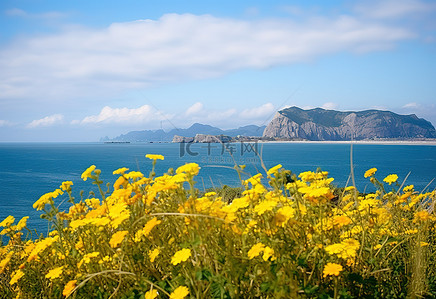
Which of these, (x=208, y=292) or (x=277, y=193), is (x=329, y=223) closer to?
(x=277, y=193)

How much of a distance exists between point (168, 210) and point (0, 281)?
1909 millimetres

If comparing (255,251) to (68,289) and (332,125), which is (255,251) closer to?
(68,289)

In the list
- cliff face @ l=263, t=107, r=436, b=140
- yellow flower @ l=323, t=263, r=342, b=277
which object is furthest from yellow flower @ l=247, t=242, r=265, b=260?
cliff face @ l=263, t=107, r=436, b=140

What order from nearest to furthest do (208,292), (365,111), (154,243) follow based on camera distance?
(208,292)
(154,243)
(365,111)

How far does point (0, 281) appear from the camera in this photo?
3021 millimetres

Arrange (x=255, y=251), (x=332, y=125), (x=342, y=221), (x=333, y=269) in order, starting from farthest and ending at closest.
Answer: (x=332, y=125), (x=342, y=221), (x=255, y=251), (x=333, y=269)

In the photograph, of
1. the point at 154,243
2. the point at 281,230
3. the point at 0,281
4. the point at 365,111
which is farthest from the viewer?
the point at 365,111

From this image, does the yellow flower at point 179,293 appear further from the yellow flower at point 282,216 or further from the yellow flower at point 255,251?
the yellow flower at point 282,216

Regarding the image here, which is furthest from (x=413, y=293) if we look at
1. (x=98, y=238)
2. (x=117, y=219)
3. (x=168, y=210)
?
(x=98, y=238)

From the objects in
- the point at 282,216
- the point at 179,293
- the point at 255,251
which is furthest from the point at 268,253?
the point at 179,293

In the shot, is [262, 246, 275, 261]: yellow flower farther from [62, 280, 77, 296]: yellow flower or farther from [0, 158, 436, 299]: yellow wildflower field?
[62, 280, 77, 296]: yellow flower

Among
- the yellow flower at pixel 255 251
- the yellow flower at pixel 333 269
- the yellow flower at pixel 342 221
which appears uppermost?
the yellow flower at pixel 342 221

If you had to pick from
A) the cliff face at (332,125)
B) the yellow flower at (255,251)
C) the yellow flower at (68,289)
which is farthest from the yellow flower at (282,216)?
the cliff face at (332,125)

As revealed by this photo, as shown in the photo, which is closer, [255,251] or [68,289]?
[255,251]
